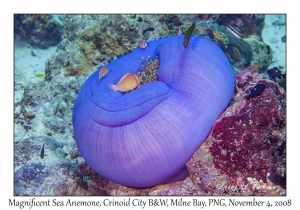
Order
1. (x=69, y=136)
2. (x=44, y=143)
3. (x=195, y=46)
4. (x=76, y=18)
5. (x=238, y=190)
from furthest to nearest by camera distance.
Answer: (x=76, y=18) → (x=69, y=136) → (x=44, y=143) → (x=195, y=46) → (x=238, y=190)

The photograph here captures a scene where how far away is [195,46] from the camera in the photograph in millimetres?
3357

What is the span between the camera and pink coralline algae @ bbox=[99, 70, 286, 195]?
2.68 meters

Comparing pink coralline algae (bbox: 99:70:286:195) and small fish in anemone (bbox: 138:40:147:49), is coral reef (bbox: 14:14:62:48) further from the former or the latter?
pink coralline algae (bbox: 99:70:286:195)

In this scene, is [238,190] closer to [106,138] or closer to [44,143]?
[106,138]

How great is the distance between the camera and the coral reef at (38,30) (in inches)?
331

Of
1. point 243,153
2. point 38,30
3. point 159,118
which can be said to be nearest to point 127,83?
point 159,118

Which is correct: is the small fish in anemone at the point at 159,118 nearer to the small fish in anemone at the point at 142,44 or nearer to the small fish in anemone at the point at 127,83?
the small fish in anemone at the point at 127,83

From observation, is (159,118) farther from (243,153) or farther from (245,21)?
(245,21)

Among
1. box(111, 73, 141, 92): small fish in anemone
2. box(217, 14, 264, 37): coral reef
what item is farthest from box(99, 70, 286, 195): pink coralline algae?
box(217, 14, 264, 37): coral reef

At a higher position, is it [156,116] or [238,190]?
[156,116]

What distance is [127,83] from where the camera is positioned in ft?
11.0

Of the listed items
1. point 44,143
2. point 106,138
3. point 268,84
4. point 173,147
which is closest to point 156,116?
point 173,147

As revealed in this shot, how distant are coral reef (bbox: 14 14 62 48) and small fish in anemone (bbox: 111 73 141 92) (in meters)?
6.32

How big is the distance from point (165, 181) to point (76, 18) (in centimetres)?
450
